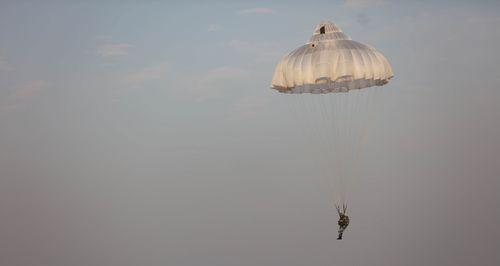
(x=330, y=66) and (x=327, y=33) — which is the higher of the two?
(x=327, y=33)

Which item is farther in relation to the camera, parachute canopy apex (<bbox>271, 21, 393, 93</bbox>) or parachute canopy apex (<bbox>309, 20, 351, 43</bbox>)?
parachute canopy apex (<bbox>309, 20, 351, 43</bbox>)

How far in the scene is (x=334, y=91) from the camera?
14469 millimetres

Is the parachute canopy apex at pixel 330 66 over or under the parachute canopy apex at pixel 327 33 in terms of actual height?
under

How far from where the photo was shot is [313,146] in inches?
667

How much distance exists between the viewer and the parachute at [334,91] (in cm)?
1403

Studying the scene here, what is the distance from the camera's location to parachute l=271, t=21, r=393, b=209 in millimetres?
14031

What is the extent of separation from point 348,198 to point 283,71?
366cm

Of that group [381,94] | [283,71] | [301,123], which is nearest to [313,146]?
[301,123]

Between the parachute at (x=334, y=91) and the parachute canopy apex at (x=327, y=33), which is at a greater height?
the parachute canopy apex at (x=327, y=33)

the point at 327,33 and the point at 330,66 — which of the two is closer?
the point at 330,66

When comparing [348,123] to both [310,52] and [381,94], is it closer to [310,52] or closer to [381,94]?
[381,94]

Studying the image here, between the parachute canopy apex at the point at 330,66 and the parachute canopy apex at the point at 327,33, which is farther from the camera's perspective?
the parachute canopy apex at the point at 327,33

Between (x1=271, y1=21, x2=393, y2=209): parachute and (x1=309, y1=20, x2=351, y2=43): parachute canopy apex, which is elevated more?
(x1=309, y1=20, x2=351, y2=43): parachute canopy apex

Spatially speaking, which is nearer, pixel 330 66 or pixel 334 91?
pixel 330 66
